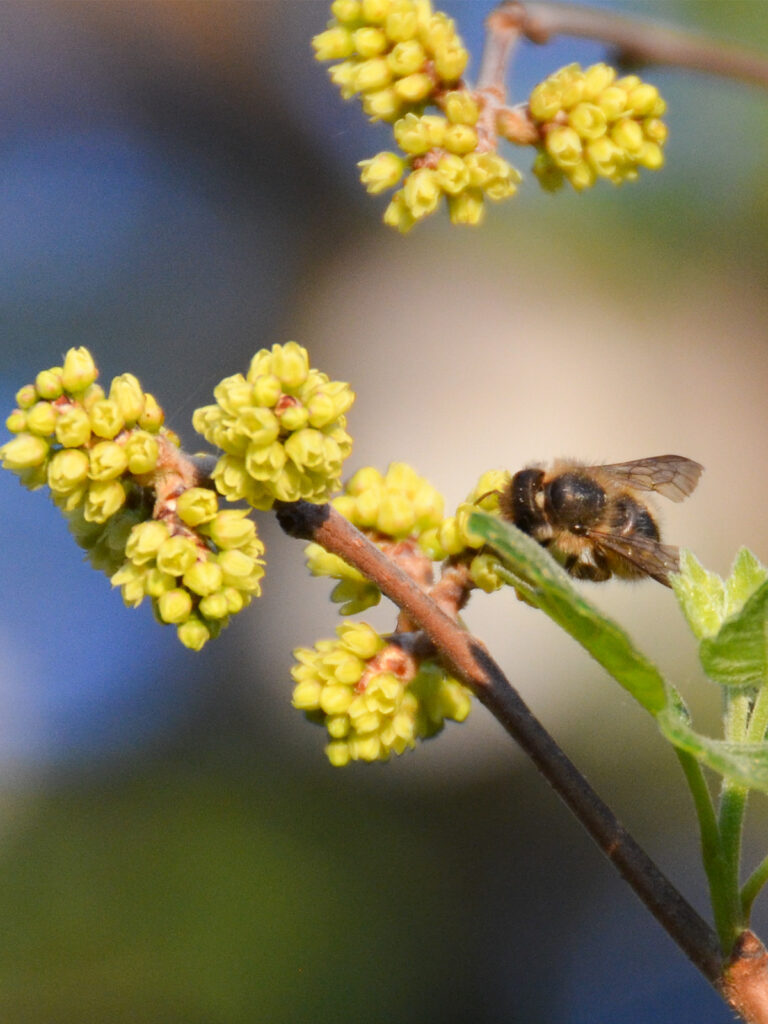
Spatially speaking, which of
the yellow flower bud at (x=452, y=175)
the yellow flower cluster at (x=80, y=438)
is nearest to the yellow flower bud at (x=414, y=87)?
the yellow flower bud at (x=452, y=175)

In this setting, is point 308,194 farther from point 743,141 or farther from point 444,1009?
point 444,1009

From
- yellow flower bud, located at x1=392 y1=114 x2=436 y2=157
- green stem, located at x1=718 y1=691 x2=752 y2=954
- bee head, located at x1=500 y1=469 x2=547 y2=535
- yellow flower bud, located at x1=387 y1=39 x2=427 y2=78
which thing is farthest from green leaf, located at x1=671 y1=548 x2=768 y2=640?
yellow flower bud, located at x1=387 y1=39 x2=427 y2=78

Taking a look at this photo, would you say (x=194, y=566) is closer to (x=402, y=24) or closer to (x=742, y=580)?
(x=742, y=580)

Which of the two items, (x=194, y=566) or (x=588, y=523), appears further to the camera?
(x=588, y=523)

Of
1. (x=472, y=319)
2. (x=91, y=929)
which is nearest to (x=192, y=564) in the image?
(x=91, y=929)

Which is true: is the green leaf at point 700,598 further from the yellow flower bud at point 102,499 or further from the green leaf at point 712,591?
the yellow flower bud at point 102,499

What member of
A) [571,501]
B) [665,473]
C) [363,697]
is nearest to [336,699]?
[363,697]
